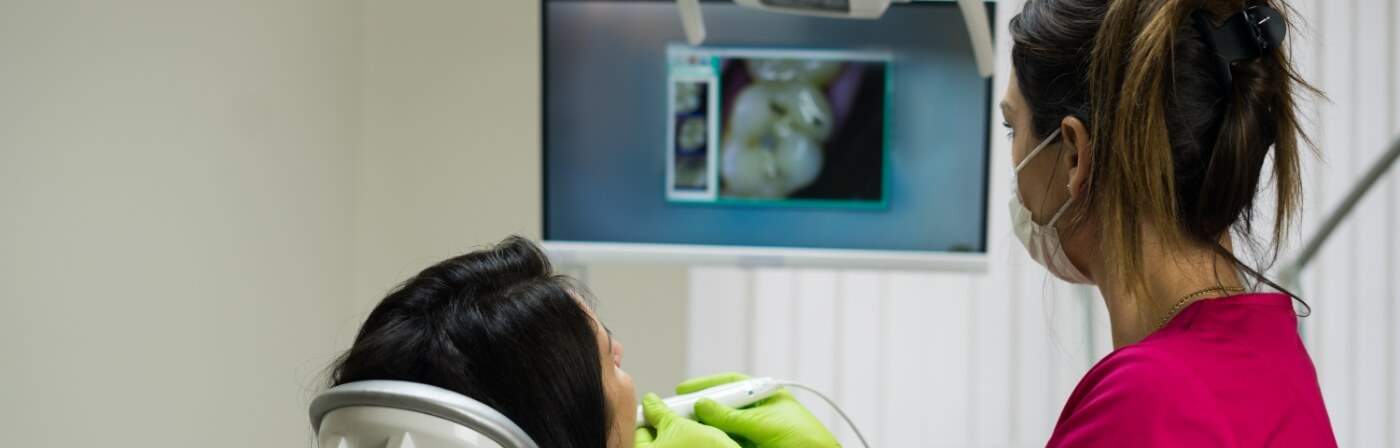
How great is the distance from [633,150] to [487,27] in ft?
2.49

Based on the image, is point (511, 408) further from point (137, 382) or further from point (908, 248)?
point (908, 248)

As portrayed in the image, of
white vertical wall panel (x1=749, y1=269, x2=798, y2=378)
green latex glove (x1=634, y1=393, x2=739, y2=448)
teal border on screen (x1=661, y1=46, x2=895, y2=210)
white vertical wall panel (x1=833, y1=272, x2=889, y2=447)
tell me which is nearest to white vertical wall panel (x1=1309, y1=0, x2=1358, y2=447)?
white vertical wall panel (x1=833, y1=272, x2=889, y2=447)

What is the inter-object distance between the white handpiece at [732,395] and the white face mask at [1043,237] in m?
0.35

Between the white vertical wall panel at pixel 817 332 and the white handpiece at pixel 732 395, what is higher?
the white handpiece at pixel 732 395

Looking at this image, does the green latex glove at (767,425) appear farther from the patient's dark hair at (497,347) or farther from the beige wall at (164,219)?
the beige wall at (164,219)

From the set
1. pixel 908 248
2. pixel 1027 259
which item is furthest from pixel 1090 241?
pixel 1027 259

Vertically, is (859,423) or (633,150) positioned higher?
(633,150)

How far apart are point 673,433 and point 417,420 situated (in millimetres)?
449

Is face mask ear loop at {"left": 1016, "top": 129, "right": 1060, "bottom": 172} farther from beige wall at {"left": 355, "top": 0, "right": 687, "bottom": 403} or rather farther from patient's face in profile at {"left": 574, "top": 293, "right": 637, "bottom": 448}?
beige wall at {"left": 355, "top": 0, "right": 687, "bottom": 403}

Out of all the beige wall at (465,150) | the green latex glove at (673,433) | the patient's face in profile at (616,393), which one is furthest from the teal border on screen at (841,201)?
Result: the patient's face in profile at (616,393)

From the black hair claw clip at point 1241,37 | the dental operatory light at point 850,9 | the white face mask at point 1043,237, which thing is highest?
the dental operatory light at point 850,9

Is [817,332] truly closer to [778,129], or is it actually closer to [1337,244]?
[778,129]

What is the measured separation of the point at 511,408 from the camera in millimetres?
955

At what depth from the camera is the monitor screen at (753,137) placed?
236 cm
